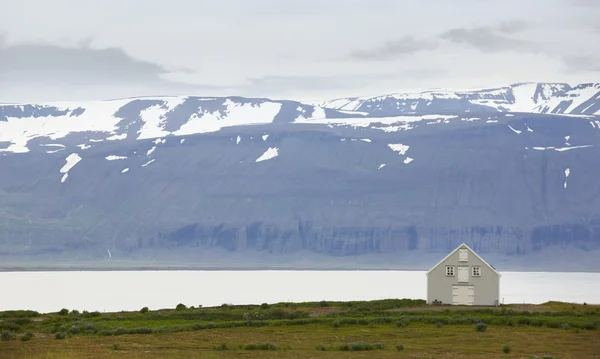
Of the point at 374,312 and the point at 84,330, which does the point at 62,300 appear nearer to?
the point at 374,312

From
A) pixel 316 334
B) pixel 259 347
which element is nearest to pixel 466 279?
pixel 316 334

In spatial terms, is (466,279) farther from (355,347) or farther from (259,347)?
(259,347)

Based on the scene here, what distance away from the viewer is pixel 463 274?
315 feet

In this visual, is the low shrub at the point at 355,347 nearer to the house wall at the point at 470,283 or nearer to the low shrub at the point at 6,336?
the low shrub at the point at 6,336

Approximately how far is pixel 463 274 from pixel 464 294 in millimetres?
1490

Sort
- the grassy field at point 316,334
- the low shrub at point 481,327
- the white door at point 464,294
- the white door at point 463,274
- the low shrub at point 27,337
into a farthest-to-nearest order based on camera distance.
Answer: the white door at point 464,294 < the white door at point 463,274 < the low shrub at point 481,327 < the low shrub at point 27,337 < the grassy field at point 316,334

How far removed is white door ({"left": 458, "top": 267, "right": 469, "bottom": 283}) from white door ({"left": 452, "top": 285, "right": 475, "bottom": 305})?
0.45 metres

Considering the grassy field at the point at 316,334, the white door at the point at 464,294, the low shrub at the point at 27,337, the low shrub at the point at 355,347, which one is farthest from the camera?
the white door at the point at 464,294

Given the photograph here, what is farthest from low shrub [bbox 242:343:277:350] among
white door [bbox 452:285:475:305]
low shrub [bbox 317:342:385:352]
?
white door [bbox 452:285:475:305]

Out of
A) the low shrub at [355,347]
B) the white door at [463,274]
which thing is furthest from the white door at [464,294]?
the low shrub at [355,347]

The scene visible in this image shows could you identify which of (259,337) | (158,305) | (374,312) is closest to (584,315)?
(374,312)

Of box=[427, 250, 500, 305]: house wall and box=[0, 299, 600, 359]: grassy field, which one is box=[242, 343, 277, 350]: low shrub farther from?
box=[427, 250, 500, 305]: house wall

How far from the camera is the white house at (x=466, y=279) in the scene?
315ft

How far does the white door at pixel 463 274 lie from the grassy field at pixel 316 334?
5914mm
